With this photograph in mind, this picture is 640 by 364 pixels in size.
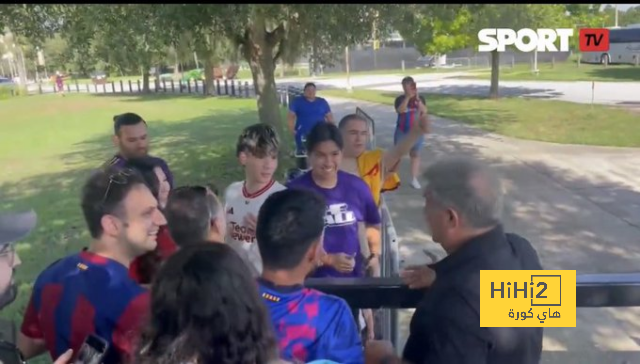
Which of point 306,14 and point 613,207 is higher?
point 306,14

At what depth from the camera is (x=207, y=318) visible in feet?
4.67

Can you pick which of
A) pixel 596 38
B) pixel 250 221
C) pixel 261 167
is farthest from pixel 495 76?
pixel 250 221

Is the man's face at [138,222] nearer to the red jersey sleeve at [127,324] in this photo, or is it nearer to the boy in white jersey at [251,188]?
the red jersey sleeve at [127,324]

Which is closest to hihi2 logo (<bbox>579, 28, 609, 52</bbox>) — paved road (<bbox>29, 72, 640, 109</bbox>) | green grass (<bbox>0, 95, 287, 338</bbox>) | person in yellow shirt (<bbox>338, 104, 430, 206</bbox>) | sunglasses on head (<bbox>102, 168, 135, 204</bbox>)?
person in yellow shirt (<bbox>338, 104, 430, 206</bbox>)

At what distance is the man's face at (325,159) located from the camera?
10.7 feet

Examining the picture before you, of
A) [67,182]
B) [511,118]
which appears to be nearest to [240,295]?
[67,182]

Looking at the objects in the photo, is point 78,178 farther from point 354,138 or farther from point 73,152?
point 354,138

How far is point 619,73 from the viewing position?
2670 centimetres

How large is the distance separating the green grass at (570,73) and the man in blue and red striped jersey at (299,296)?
2524cm

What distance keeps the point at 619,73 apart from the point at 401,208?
73.9 feet

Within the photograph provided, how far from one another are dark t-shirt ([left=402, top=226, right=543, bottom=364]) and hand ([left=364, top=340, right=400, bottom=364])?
4.2 inches

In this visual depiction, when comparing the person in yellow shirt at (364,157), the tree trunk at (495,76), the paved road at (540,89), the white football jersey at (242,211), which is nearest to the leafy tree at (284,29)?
the person in yellow shirt at (364,157)

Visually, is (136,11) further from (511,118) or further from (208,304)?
(511,118)

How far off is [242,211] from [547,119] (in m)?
14.1
